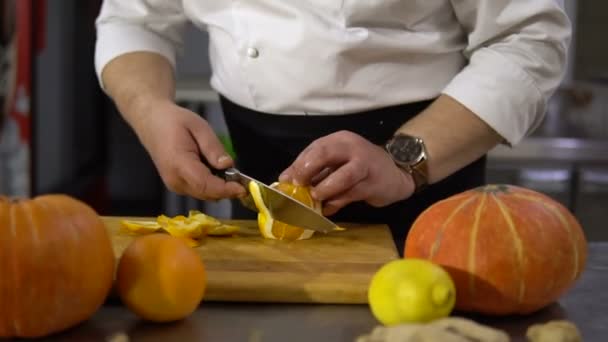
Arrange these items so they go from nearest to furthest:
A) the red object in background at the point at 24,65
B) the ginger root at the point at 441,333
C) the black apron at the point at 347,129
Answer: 1. the ginger root at the point at 441,333
2. the black apron at the point at 347,129
3. the red object in background at the point at 24,65

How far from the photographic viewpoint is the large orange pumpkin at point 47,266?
0.73 meters

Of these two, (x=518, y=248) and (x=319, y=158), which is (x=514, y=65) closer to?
(x=319, y=158)

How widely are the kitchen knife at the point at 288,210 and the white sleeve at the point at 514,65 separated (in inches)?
7.8

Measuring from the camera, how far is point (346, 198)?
1051 mm

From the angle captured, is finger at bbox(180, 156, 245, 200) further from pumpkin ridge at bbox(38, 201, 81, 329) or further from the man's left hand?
pumpkin ridge at bbox(38, 201, 81, 329)

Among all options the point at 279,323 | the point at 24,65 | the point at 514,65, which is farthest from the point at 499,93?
the point at 24,65

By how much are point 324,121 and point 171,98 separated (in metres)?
0.20

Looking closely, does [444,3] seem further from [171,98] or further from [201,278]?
[201,278]

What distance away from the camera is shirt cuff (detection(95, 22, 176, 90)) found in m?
1.28

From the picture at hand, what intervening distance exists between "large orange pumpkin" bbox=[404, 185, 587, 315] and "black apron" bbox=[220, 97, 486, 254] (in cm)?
30

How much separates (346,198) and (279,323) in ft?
0.88

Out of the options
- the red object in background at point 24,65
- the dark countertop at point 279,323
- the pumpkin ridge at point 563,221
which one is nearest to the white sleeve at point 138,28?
the dark countertop at point 279,323

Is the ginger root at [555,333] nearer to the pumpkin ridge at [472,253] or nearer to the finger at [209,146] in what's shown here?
the pumpkin ridge at [472,253]

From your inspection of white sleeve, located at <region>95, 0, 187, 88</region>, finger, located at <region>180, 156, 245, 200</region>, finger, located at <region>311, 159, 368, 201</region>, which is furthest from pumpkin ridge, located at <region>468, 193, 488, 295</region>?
white sleeve, located at <region>95, 0, 187, 88</region>
